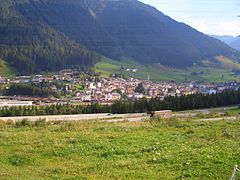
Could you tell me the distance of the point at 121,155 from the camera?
56.0 feet

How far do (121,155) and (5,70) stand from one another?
597 ft

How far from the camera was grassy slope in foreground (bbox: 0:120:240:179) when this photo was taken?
13.9 metres

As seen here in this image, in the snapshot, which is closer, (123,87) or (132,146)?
(132,146)

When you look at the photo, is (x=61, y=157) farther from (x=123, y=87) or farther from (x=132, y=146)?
(x=123, y=87)

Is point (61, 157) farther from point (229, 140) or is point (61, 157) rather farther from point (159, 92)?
point (159, 92)

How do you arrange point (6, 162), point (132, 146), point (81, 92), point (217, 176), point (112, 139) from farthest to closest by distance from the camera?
point (81, 92) → point (112, 139) → point (132, 146) → point (6, 162) → point (217, 176)

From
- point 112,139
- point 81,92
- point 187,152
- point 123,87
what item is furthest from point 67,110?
point 123,87

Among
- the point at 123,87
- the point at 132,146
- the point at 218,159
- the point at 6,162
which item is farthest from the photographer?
the point at 123,87

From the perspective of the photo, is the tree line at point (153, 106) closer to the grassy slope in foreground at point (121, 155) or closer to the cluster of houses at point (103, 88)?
the grassy slope in foreground at point (121, 155)

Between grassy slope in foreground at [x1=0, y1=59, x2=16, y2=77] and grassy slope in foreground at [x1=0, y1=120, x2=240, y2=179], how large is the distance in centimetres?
16808

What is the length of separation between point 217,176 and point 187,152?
3.31 m

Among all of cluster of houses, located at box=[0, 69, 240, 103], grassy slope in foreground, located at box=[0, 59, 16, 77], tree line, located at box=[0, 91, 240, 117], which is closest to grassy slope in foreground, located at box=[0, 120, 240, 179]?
tree line, located at box=[0, 91, 240, 117]

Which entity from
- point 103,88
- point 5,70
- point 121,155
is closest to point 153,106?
point 121,155

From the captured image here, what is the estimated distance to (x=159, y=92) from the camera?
6196 inches
